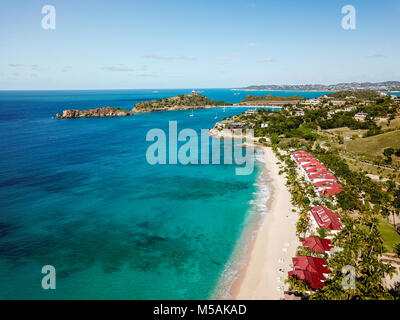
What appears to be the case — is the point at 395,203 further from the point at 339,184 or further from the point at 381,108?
the point at 381,108

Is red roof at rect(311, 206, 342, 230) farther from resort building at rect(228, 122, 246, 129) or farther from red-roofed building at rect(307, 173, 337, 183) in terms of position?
resort building at rect(228, 122, 246, 129)

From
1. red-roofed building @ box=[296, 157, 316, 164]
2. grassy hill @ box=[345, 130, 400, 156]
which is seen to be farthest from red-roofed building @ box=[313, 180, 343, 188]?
grassy hill @ box=[345, 130, 400, 156]

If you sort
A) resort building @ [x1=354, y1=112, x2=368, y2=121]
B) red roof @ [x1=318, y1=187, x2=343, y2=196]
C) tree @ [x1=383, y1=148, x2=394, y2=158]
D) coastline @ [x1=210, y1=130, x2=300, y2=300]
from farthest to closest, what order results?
resort building @ [x1=354, y1=112, x2=368, y2=121], tree @ [x1=383, y1=148, x2=394, y2=158], red roof @ [x1=318, y1=187, x2=343, y2=196], coastline @ [x1=210, y1=130, x2=300, y2=300]

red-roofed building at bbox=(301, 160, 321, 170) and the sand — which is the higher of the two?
red-roofed building at bbox=(301, 160, 321, 170)

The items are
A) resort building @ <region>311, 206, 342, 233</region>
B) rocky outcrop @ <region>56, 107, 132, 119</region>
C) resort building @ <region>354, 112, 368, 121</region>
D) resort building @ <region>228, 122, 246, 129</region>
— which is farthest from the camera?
rocky outcrop @ <region>56, 107, 132, 119</region>

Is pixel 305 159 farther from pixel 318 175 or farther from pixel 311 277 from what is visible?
pixel 311 277

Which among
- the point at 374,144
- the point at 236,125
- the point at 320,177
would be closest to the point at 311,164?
the point at 320,177

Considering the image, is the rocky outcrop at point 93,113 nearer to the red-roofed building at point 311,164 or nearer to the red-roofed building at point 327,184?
the red-roofed building at point 311,164
